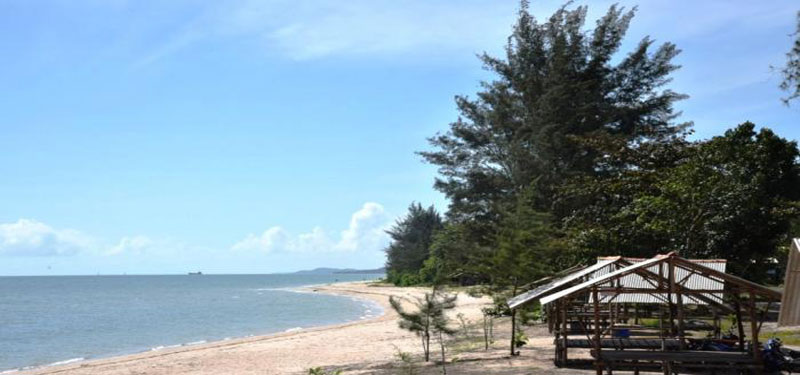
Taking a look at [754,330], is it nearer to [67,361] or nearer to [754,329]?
[754,329]

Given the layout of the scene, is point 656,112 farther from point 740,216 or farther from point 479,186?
point 740,216

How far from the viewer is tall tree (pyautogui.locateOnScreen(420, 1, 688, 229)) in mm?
35312

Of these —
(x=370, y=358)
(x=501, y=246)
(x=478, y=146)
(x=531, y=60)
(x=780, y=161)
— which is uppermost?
(x=531, y=60)

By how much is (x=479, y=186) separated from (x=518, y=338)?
2159 centimetres

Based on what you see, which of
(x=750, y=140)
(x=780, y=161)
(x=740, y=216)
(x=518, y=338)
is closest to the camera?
(x=518, y=338)

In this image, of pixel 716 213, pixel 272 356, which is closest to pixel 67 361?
pixel 272 356

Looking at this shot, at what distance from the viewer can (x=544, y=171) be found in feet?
116

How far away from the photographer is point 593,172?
116ft

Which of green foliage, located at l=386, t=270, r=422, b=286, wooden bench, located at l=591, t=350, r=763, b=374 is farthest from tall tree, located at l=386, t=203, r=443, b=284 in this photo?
wooden bench, located at l=591, t=350, r=763, b=374

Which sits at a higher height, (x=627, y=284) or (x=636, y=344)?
(x=627, y=284)

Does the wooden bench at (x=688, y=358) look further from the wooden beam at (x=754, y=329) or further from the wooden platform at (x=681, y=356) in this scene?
the wooden beam at (x=754, y=329)

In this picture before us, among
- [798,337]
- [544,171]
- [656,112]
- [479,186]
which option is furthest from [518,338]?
[656,112]

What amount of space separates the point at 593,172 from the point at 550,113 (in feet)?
11.3

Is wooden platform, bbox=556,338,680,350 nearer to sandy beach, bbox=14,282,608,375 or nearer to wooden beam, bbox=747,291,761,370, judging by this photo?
sandy beach, bbox=14,282,608,375
